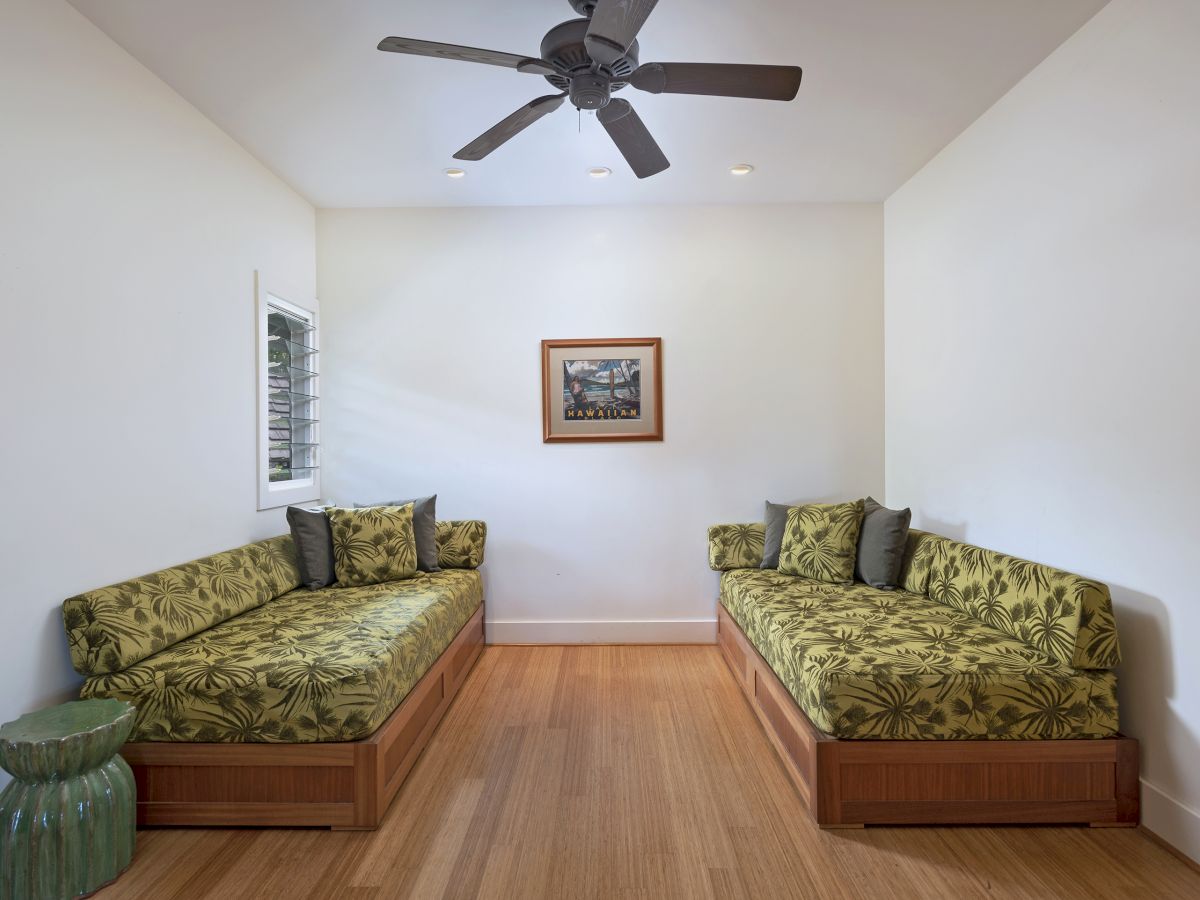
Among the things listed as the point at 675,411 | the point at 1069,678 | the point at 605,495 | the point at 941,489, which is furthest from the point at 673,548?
the point at 1069,678

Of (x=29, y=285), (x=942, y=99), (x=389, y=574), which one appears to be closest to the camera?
(x=29, y=285)

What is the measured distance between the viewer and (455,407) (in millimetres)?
4051

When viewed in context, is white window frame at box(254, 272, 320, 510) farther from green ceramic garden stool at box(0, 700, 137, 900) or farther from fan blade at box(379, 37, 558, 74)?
fan blade at box(379, 37, 558, 74)

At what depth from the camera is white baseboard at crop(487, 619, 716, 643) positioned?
400cm

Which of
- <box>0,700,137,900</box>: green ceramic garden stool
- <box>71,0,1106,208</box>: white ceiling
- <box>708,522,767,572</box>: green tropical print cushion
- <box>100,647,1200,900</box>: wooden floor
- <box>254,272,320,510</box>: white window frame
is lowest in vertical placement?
<box>100,647,1200,900</box>: wooden floor

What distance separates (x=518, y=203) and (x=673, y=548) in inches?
91.5

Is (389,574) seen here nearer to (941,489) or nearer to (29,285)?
(29,285)

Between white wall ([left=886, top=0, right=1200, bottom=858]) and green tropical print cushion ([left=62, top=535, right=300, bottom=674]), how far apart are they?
10.8 ft

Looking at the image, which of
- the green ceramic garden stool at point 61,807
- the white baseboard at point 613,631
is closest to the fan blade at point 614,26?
the green ceramic garden stool at point 61,807

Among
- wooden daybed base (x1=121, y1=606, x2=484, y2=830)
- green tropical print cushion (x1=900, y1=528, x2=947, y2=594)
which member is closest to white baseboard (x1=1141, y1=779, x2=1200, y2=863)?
green tropical print cushion (x1=900, y1=528, x2=947, y2=594)

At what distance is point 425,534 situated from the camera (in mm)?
3631

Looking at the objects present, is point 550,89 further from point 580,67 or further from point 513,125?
point 580,67

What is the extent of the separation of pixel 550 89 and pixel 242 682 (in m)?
2.49

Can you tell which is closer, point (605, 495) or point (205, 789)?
point (205, 789)
